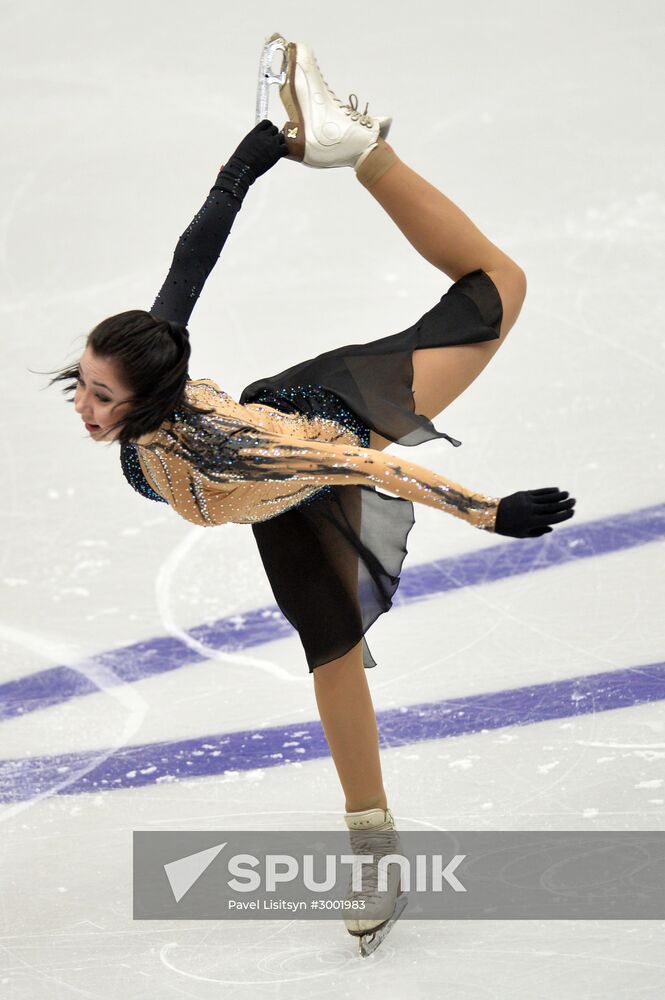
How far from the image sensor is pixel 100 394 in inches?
84.0

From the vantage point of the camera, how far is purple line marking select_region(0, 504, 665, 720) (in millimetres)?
3336

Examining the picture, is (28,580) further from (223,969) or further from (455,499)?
(455,499)

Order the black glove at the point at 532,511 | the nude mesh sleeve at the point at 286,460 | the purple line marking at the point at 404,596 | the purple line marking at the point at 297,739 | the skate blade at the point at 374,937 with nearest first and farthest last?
1. the black glove at the point at 532,511
2. the nude mesh sleeve at the point at 286,460
3. the skate blade at the point at 374,937
4. the purple line marking at the point at 297,739
5. the purple line marking at the point at 404,596

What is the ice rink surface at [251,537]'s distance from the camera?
8.23 feet

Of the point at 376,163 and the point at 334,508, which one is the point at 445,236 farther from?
the point at 334,508

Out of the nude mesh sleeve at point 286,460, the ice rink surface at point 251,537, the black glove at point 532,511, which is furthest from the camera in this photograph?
the ice rink surface at point 251,537

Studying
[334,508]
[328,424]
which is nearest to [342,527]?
[334,508]

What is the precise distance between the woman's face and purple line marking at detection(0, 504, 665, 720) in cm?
133

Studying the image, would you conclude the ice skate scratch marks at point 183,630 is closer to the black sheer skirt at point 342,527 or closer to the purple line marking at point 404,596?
the purple line marking at point 404,596

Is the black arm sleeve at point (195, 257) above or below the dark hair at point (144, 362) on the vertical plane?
above

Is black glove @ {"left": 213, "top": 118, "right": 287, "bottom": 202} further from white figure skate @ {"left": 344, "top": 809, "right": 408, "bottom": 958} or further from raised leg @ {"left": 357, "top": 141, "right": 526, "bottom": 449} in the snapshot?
white figure skate @ {"left": 344, "top": 809, "right": 408, "bottom": 958}

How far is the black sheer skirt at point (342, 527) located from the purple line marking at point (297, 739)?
612 millimetres

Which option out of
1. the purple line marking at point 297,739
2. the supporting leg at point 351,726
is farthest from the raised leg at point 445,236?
the purple line marking at point 297,739

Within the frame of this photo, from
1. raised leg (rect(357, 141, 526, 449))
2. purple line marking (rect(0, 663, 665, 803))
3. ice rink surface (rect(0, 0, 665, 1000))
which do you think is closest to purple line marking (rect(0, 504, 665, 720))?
ice rink surface (rect(0, 0, 665, 1000))
